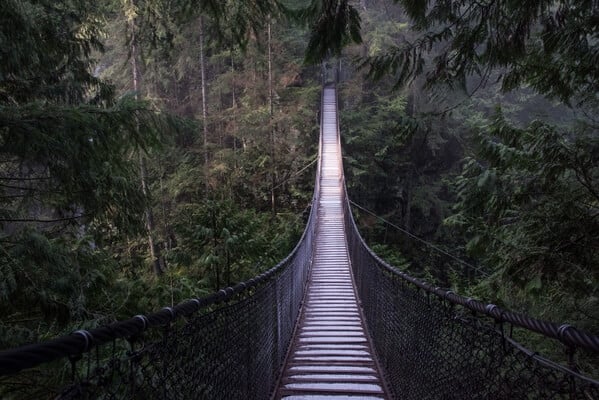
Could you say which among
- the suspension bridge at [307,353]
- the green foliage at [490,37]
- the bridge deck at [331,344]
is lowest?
the bridge deck at [331,344]

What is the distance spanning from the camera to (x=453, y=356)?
1636 millimetres

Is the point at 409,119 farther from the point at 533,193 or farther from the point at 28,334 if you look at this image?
the point at 28,334

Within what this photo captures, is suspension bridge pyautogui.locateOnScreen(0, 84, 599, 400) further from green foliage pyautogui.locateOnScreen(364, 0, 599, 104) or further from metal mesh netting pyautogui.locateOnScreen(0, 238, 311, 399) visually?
green foliage pyautogui.locateOnScreen(364, 0, 599, 104)

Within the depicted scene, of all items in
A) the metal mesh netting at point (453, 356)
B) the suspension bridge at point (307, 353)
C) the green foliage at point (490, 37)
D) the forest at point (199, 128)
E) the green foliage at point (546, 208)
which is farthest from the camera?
the green foliage at point (546, 208)

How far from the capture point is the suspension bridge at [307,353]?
94 centimetres

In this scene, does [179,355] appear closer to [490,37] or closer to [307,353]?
[490,37]

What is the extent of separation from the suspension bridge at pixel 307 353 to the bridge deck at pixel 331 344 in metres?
0.01

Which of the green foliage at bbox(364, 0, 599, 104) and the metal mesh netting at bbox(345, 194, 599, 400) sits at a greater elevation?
the green foliage at bbox(364, 0, 599, 104)

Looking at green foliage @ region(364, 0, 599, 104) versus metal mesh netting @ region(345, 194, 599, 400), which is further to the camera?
green foliage @ region(364, 0, 599, 104)

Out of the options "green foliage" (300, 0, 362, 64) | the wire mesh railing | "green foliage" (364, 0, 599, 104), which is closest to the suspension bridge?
the wire mesh railing

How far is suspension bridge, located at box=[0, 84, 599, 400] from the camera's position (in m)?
0.94

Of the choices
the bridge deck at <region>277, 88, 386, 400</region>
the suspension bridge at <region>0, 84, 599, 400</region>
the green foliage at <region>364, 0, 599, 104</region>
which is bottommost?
the bridge deck at <region>277, 88, 386, 400</region>

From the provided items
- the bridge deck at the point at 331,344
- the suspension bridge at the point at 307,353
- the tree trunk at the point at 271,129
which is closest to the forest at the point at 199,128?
the suspension bridge at the point at 307,353

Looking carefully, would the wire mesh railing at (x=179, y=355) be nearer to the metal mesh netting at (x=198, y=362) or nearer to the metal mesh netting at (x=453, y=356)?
the metal mesh netting at (x=198, y=362)
